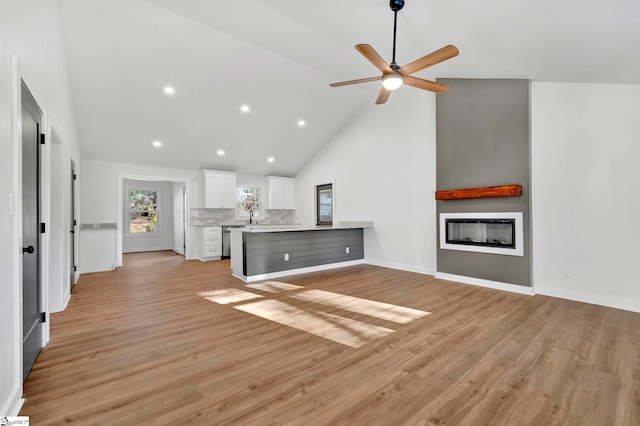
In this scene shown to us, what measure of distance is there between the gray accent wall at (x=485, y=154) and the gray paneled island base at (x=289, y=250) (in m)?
1.96

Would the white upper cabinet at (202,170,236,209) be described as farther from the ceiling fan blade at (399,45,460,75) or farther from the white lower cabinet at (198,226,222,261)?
the ceiling fan blade at (399,45,460,75)

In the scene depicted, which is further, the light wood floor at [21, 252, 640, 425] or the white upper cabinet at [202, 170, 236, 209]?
the white upper cabinet at [202, 170, 236, 209]

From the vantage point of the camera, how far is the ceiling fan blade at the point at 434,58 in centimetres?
257

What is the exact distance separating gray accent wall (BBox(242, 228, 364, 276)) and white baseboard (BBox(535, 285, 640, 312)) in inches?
132

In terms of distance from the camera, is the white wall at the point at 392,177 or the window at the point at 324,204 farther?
the window at the point at 324,204

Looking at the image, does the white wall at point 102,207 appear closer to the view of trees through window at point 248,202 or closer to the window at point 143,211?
the view of trees through window at point 248,202

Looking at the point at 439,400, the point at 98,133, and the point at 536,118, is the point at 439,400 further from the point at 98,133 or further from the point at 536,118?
the point at 98,133

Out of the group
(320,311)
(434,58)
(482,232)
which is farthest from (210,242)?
(434,58)

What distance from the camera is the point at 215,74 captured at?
5031 millimetres

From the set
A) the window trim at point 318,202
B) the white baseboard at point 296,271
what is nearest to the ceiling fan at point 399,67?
the white baseboard at point 296,271

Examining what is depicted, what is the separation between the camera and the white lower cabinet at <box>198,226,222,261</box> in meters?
7.44

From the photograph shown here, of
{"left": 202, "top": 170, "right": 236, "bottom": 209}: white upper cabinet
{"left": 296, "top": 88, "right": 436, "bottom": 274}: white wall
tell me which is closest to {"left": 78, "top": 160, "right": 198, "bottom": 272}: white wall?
{"left": 202, "top": 170, "right": 236, "bottom": 209}: white upper cabinet

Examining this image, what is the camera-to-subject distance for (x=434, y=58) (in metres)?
2.73

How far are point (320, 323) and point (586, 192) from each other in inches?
149
